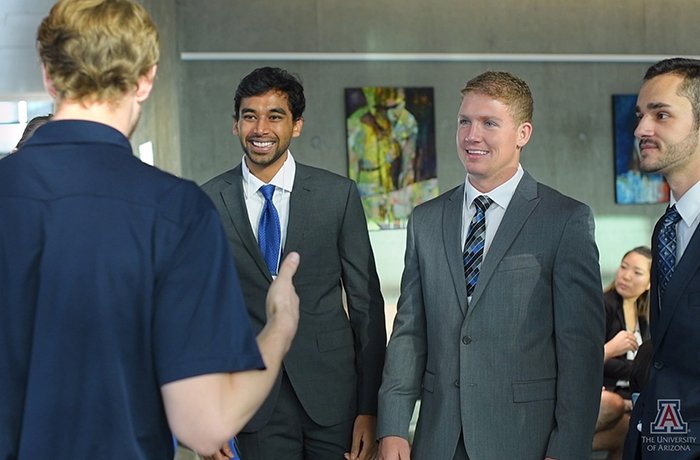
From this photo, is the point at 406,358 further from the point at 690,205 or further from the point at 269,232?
the point at 690,205

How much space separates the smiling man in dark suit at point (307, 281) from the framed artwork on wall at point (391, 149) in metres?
5.06

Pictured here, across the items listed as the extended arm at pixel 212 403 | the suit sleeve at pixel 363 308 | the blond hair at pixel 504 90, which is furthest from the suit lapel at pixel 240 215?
the extended arm at pixel 212 403

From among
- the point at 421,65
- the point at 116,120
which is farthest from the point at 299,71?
the point at 116,120

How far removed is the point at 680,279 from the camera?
106 inches

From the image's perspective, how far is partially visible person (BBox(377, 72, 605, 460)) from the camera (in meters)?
2.96

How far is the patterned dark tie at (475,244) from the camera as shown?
307 cm

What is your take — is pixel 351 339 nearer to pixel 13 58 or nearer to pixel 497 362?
pixel 497 362

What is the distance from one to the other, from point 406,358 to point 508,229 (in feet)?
1.63

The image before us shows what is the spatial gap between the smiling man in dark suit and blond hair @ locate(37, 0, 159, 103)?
164 cm

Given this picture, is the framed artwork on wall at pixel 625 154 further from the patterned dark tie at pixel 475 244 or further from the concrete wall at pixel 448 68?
the patterned dark tie at pixel 475 244

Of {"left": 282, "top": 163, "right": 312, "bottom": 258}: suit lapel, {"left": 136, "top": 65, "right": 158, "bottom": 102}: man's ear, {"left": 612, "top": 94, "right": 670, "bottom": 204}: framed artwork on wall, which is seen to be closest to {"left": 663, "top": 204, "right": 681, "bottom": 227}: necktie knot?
{"left": 282, "top": 163, "right": 312, "bottom": 258}: suit lapel

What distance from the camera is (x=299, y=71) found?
8445 mm

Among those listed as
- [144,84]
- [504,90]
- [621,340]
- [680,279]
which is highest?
[504,90]

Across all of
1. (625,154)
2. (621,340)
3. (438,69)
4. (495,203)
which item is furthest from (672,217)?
(625,154)
